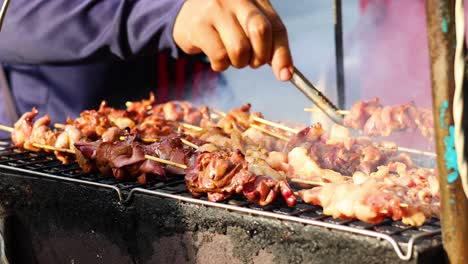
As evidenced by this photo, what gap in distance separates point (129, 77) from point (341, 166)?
3153 millimetres

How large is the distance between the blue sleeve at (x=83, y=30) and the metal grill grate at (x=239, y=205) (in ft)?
3.00

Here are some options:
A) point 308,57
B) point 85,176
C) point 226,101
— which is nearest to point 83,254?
point 85,176

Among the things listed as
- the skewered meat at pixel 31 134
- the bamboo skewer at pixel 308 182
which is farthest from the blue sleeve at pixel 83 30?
the bamboo skewer at pixel 308 182

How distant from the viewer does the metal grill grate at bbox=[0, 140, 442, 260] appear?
7.98 ft

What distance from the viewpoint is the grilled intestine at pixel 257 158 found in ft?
9.05

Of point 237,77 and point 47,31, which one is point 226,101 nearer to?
point 237,77

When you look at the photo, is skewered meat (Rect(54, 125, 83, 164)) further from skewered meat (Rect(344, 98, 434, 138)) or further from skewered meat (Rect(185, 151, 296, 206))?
skewered meat (Rect(344, 98, 434, 138))

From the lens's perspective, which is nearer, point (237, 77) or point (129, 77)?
point (129, 77)

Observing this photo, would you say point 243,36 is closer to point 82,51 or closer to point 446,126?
point 446,126

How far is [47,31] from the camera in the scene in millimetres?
5051

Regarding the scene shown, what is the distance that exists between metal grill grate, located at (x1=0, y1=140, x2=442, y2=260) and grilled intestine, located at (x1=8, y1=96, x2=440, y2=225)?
0.04m

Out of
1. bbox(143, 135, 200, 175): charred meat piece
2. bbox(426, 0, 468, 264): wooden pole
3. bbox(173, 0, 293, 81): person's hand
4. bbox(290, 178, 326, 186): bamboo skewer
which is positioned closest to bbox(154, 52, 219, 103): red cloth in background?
bbox(143, 135, 200, 175): charred meat piece

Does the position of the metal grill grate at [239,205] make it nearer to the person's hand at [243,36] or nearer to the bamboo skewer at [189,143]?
the bamboo skewer at [189,143]

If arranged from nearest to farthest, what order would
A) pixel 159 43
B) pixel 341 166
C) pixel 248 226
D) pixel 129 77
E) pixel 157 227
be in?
pixel 248 226, pixel 157 227, pixel 341 166, pixel 159 43, pixel 129 77
